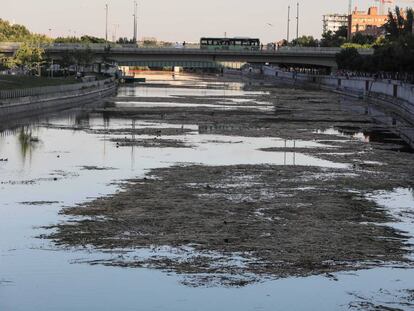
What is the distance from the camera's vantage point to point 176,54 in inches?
6230

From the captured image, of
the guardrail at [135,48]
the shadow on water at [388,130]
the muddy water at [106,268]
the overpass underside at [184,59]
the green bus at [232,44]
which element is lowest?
the shadow on water at [388,130]

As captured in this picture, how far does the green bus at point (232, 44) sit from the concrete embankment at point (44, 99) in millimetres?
52749

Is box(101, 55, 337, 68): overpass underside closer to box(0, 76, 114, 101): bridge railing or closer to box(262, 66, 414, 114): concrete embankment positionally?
box(262, 66, 414, 114): concrete embankment

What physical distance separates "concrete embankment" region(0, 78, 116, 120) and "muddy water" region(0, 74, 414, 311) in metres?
26.6

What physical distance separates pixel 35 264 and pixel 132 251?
7.98 ft

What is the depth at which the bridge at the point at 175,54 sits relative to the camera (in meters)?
157

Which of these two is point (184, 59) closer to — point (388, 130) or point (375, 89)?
point (375, 89)

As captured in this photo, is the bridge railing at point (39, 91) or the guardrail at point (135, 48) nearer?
the bridge railing at point (39, 91)

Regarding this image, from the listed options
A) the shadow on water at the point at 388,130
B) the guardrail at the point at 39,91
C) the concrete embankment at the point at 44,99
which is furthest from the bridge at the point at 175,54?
the shadow on water at the point at 388,130

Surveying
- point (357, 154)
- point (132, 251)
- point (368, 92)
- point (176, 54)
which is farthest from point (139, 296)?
point (176, 54)

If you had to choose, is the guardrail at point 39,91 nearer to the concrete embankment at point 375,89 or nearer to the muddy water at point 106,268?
the muddy water at point 106,268

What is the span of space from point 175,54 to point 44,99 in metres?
76.7

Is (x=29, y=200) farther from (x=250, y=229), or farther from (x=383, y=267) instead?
(x=383, y=267)

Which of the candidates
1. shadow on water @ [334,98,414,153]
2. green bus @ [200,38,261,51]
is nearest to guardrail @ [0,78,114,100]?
shadow on water @ [334,98,414,153]
